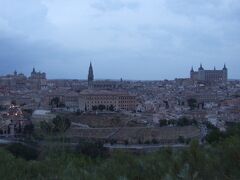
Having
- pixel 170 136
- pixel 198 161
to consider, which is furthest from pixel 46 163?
pixel 170 136

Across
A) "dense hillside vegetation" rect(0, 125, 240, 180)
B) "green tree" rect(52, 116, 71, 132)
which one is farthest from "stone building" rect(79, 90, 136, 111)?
"dense hillside vegetation" rect(0, 125, 240, 180)

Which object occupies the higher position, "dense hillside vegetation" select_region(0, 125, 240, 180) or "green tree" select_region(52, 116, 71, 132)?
"dense hillside vegetation" select_region(0, 125, 240, 180)

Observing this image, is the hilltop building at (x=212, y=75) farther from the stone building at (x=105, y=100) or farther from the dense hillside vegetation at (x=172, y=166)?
the dense hillside vegetation at (x=172, y=166)

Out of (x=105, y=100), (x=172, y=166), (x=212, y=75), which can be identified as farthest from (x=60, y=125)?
(x=212, y=75)

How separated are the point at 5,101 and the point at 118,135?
1494 inches

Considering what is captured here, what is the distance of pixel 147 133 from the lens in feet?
108

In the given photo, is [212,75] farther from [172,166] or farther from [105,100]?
[172,166]

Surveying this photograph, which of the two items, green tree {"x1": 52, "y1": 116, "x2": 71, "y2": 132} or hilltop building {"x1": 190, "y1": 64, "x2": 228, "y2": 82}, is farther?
hilltop building {"x1": 190, "y1": 64, "x2": 228, "y2": 82}

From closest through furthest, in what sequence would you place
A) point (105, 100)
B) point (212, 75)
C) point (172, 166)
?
1. point (172, 166)
2. point (105, 100)
3. point (212, 75)

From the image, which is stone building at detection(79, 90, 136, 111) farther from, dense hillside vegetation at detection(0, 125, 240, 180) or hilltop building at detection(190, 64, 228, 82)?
dense hillside vegetation at detection(0, 125, 240, 180)

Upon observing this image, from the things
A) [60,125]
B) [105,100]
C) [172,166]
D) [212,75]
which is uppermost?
[212,75]

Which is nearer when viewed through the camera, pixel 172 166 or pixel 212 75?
pixel 172 166

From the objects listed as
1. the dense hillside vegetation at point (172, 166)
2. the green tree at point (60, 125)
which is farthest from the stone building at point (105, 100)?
the dense hillside vegetation at point (172, 166)

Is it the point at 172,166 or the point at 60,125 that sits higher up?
the point at 172,166
